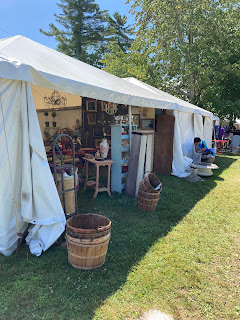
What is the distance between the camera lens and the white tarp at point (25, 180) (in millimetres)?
2855

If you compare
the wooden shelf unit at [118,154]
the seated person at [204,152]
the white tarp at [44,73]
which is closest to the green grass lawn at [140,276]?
the wooden shelf unit at [118,154]

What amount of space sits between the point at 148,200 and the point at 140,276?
1.85 meters

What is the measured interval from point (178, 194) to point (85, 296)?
3.87 meters

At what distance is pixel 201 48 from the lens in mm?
15133

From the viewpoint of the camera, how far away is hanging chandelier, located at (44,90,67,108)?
7.79m

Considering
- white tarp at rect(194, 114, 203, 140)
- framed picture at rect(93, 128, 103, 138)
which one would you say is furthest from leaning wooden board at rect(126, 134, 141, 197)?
white tarp at rect(194, 114, 203, 140)

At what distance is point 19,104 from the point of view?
2.92 meters

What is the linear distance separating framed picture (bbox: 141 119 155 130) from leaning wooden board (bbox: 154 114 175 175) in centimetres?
35

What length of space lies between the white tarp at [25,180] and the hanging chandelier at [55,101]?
5120 millimetres

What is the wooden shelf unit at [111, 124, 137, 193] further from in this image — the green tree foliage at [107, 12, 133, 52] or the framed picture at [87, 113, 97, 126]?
the green tree foliage at [107, 12, 133, 52]

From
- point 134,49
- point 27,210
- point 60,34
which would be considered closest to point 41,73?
point 27,210

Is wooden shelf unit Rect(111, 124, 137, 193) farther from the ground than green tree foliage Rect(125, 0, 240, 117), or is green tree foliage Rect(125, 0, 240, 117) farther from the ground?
green tree foliage Rect(125, 0, 240, 117)

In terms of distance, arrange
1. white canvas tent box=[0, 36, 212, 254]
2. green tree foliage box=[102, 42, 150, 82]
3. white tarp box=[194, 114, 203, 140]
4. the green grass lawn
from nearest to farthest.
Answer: the green grass lawn < white canvas tent box=[0, 36, 212, 254] < white tarp box=[194, 114, 203, 140] < green tree foliage box=[102, 42, 150, 82]

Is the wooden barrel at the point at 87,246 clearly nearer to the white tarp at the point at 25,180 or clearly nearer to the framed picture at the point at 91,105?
the white tarp at the point at 25,180
